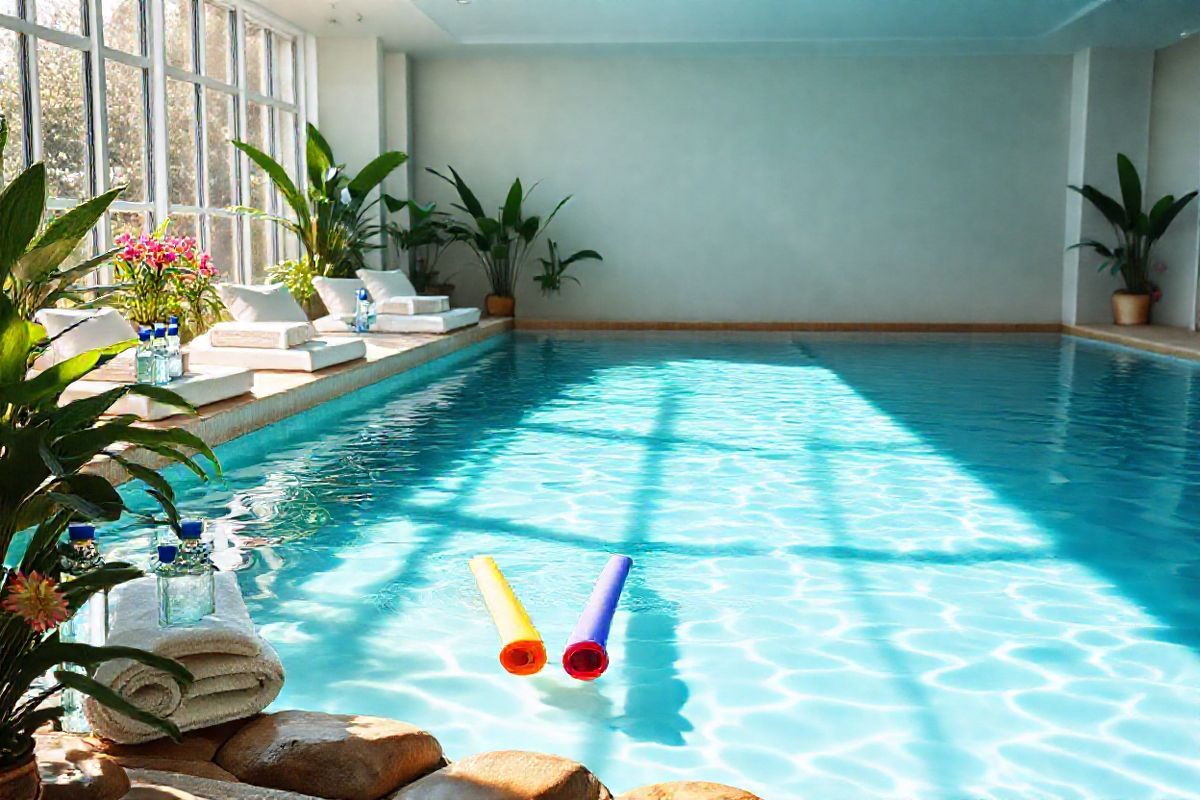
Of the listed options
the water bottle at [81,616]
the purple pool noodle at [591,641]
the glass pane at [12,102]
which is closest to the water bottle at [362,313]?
the glass pane at [12,102]

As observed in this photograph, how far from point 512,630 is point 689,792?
50.6 inches

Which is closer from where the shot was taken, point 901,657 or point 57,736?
point 57,736

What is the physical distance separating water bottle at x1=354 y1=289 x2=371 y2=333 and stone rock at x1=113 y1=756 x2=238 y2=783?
10222 millimetres

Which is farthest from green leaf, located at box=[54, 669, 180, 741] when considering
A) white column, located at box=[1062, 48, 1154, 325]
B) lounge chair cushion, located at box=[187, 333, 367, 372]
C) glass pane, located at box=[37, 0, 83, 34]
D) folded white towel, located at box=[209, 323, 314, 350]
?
white column, located at box=[1062, 48, 1154, 325]

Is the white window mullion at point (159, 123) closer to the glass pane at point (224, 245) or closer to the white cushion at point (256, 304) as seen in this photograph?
the glass pane at point (224, 245)

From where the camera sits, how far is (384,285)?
13750 mm

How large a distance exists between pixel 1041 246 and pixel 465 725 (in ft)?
51.3

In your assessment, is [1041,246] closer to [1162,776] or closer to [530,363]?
[530,363]

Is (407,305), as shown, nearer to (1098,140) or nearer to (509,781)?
(1098,140)

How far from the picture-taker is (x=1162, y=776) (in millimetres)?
2881

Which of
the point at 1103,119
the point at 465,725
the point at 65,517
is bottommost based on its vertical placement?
the point at 465,725

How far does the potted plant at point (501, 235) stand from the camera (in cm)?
1623

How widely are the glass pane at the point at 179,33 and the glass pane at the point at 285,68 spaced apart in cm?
269

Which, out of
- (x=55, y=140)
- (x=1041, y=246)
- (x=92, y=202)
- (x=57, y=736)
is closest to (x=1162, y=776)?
(x=57, y=736)
